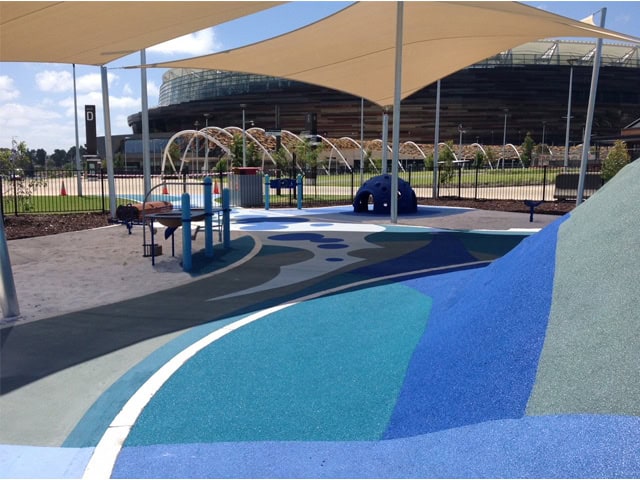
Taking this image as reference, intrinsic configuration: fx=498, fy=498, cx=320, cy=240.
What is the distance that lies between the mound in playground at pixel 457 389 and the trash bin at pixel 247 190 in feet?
52.9

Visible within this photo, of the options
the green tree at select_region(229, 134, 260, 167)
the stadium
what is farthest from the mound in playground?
the stadium

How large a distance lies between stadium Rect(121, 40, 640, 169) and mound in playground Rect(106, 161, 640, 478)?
84.2 meters

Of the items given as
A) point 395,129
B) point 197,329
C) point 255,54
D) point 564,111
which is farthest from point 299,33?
point 564,111

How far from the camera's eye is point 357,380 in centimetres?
420

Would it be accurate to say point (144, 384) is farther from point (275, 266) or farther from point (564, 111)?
point (564, 111)

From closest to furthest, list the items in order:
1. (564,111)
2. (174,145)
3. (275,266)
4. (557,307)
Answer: (557,307) → (275,266) → (174,145) → (564,111)

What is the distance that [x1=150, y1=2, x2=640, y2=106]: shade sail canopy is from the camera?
12.4 m

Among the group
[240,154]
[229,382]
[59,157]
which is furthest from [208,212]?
[59,157]

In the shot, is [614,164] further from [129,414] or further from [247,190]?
[129,414]

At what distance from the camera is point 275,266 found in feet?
29.9

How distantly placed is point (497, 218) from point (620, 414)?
14.3 m

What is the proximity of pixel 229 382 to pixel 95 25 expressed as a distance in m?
7.78

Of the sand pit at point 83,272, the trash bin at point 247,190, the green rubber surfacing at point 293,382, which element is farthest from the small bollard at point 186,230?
the trash bin at point 247,190

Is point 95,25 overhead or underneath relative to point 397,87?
overhead
